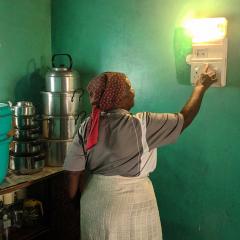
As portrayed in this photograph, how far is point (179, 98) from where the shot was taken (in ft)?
5.93

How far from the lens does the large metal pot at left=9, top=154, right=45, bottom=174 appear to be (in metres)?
1.88

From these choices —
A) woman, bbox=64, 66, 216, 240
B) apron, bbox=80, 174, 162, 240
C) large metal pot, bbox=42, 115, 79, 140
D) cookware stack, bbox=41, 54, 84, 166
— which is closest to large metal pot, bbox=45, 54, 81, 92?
cookware stack, bbox=41, 54, 84, 166

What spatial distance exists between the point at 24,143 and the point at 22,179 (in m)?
0.20

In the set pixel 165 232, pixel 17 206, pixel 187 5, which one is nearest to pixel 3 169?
pixel 17 206

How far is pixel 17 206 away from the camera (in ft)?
6.80

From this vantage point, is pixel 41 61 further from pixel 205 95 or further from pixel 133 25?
pixel 205 95

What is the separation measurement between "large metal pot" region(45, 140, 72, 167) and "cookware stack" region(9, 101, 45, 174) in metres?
0.10

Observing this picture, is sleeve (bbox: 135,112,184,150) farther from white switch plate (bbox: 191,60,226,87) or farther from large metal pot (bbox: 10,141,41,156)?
large metal pot (bbox: 10,141,41,156)

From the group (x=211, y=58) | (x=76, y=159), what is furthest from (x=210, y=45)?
(x=76, y=159)

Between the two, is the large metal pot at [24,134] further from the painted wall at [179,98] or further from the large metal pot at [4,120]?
the painted wall at [179,98]

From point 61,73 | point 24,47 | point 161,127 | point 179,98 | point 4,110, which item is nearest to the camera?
point 161,127

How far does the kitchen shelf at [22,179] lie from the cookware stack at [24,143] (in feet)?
0.12

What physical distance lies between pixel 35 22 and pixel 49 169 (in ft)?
2.96

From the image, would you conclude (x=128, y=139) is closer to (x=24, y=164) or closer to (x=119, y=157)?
(x=119, y=157)
